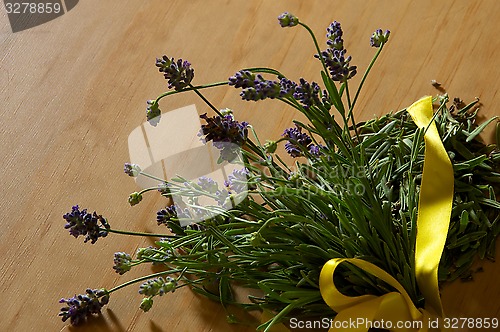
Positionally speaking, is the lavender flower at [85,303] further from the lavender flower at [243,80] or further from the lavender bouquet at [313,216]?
the lavender flower at [243,80]

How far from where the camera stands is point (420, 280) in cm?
78

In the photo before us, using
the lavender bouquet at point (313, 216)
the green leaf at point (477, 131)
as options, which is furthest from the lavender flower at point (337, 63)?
the green leaf at point (477, 131)

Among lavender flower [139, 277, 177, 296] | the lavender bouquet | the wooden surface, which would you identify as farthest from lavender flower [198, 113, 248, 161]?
the wooden surface

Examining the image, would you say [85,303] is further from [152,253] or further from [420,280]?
[420,280]

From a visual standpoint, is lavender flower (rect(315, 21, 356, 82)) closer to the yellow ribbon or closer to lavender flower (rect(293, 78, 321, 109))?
lavender flower (rect(293, 78, 321, 109))

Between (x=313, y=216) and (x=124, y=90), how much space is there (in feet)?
1.17

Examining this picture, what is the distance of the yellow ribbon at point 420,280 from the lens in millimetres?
770

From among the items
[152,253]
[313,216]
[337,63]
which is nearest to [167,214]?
[152,253]

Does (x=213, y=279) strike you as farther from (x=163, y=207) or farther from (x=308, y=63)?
(x=308, y=63)

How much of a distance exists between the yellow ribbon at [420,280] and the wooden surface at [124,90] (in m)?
0.09

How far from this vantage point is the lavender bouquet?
0.74m

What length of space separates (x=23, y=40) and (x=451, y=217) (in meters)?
0.63

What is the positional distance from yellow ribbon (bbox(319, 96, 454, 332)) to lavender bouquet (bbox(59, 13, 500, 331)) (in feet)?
0.05

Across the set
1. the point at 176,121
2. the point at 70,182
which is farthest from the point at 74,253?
the point at 176,121
